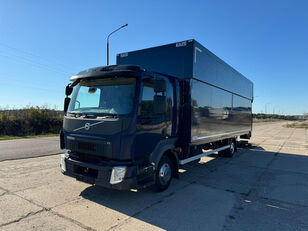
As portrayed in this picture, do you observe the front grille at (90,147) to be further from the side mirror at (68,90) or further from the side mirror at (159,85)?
the side mirror at (159,85)

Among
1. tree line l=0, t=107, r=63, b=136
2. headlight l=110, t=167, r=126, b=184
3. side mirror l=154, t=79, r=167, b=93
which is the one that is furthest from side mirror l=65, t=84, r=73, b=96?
tree line l=0, t=107, r=63, b=136

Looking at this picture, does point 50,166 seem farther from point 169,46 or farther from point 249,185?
point 249,185

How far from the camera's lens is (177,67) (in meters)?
5.22

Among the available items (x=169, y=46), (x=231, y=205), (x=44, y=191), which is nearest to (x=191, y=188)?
(x=231, y=205)

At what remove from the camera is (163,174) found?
174 inches

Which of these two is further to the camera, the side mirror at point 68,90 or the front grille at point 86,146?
the side mirror at point 68,90

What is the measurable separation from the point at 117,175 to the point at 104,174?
0.25m

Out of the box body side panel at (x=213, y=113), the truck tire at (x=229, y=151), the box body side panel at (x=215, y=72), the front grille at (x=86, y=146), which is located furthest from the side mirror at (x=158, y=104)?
the truck tire at (x=229, y=151)

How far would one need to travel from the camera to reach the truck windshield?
367 centimetres

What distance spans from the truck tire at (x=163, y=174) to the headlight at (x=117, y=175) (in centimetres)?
101

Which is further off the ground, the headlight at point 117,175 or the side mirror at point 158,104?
the side mirror at point 158,104

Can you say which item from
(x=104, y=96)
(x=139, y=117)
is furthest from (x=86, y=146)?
(x=139, y=117)

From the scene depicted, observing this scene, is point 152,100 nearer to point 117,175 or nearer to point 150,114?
point 150,114

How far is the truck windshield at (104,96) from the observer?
3.67 meters
